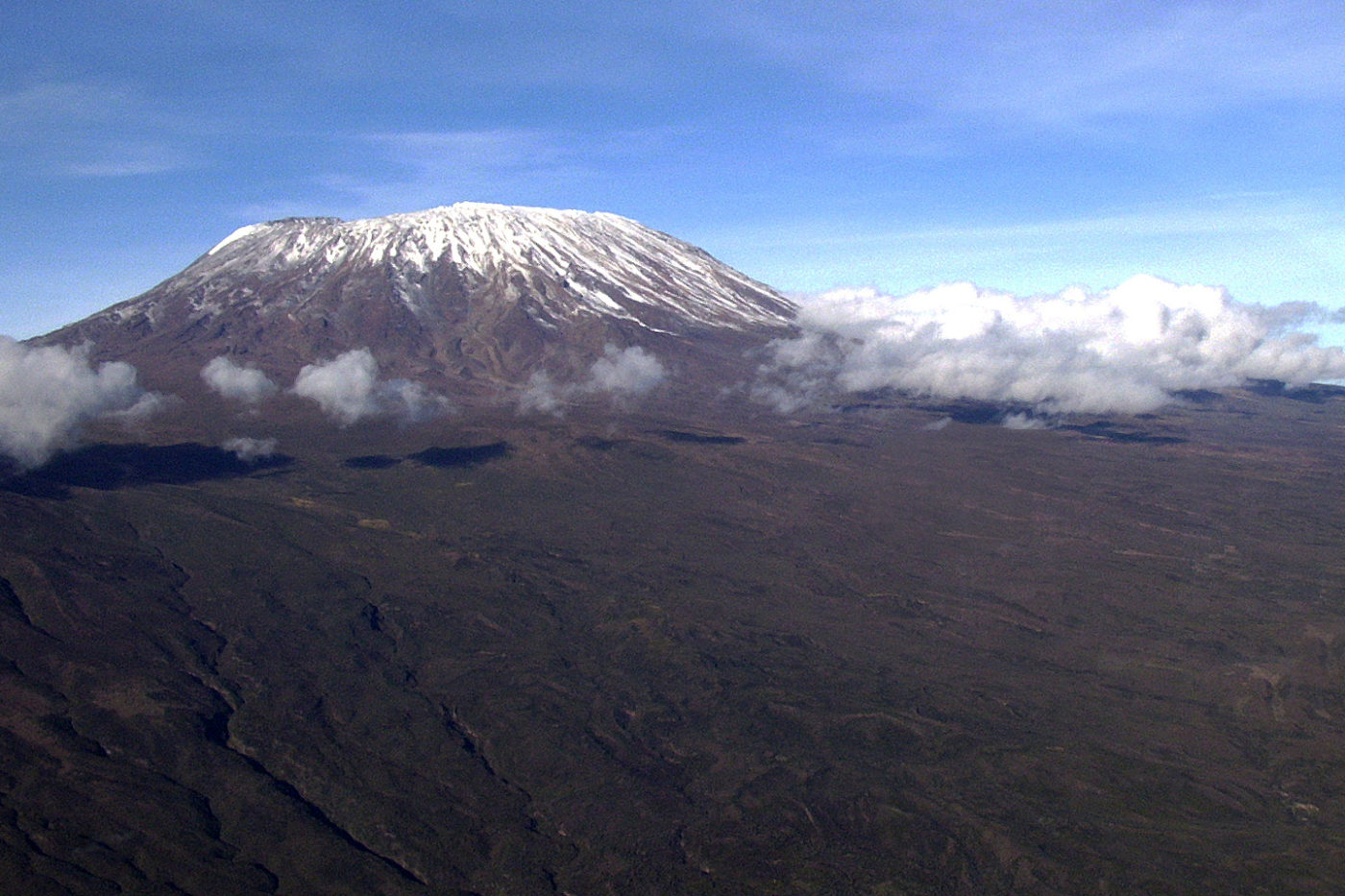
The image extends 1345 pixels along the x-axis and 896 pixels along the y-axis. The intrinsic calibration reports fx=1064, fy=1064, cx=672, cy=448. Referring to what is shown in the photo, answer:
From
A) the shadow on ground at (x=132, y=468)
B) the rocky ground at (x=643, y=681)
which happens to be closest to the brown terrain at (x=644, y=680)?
the rocky ground at (x=643, y=681)

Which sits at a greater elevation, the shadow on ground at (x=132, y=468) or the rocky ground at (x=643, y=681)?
the shadow on ground at (x=132, y=468)

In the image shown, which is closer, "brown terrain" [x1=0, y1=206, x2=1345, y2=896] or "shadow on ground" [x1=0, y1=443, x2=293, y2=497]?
"brown terrain" [x1=0, y1=206, x2=1345, y2=896]

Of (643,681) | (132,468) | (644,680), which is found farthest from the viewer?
(132,468)

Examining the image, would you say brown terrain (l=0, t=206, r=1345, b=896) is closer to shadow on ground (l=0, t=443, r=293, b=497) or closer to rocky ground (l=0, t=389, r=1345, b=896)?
rocky ground (l=0, t=389, r=1345, b=896)

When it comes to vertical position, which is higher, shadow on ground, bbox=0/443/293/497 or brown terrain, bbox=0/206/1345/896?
shadow on ground, bbox=0/443/293/497

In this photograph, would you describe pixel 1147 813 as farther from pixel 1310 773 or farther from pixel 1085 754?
pixel 1310 773

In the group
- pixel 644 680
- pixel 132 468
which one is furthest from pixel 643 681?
pixel 132 468

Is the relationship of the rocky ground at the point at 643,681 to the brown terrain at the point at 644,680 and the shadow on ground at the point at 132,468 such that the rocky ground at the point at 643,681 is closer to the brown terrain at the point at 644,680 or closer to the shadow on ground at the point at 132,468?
the brown terrain at the point at 644,680

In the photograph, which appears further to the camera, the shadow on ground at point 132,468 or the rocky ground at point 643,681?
the shadow on ground at point 132,468

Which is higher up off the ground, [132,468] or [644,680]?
[132,468]

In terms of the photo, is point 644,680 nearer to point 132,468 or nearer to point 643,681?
point 643,681

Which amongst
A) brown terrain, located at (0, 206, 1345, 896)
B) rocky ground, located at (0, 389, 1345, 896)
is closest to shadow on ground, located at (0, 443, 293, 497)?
brown terrain, located at (0, 206, 1345, 896)
